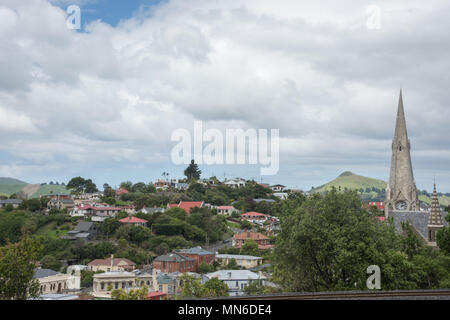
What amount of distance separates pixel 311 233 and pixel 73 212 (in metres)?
67.6

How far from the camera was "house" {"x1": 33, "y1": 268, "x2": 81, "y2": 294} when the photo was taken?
39.8m

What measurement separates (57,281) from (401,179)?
41.1 metres

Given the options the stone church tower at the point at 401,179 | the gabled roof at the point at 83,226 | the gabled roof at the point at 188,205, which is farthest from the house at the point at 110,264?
the gabled roof at the point at 188,205

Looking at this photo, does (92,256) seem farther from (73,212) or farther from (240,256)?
(73,212)

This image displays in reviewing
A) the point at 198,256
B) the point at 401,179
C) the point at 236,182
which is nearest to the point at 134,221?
the point at 198,256

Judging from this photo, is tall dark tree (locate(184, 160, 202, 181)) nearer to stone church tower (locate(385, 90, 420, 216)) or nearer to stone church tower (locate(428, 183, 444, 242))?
stone church tower (locate(385, 90, 420, 216))

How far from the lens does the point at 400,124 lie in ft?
178

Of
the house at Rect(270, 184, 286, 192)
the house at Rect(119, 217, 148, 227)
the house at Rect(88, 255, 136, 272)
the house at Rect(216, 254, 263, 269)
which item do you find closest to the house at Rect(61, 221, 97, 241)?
the house at Rect(119, 217, 148, 227)

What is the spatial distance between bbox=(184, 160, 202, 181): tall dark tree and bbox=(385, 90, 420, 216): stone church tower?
253 ft

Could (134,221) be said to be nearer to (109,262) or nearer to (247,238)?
(109,262)

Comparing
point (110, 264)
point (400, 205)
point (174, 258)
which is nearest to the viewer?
point (110, 264)
